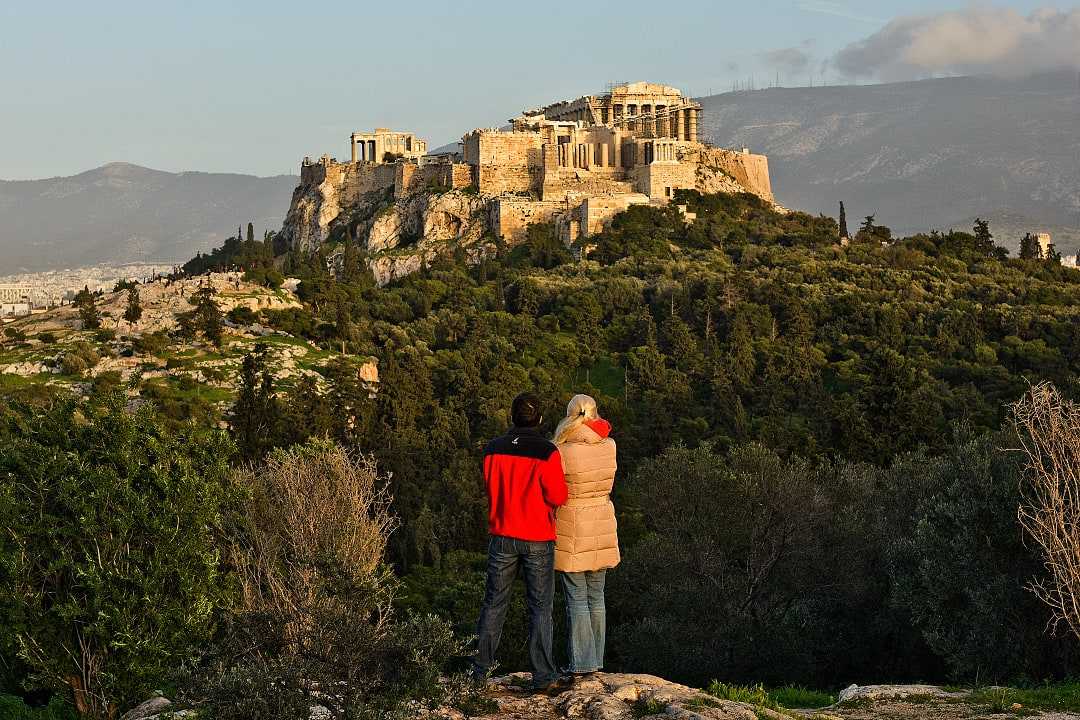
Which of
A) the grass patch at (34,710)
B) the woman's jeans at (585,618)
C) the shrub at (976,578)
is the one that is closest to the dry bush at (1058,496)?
the shrub at (976,578)

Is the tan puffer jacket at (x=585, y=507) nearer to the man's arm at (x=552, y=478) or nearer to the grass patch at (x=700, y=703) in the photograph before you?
the man's arm at (x=552, y=478)

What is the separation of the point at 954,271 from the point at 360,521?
193ft

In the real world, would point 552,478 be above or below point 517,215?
below

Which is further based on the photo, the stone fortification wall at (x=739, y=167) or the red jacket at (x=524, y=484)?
the stone fortification wall at (x=739, y=167)

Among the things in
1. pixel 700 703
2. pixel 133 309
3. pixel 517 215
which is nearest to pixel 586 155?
pixel 517 215

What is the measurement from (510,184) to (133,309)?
34778mm

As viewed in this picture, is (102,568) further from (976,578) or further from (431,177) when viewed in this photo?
(431,177)

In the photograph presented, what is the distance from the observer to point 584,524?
11.2 metres

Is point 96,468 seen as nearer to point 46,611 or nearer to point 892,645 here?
point 46,611

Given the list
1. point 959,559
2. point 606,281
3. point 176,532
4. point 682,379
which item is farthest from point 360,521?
point 606,281

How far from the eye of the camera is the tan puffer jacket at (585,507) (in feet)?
36.6

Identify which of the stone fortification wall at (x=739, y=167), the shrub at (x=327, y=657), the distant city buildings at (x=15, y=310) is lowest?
the shrub at (x=327, y=657)

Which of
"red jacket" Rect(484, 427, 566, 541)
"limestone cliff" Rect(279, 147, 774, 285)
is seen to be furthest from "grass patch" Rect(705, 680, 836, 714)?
"limestone cliff" Rect(279, 147, 774, 285)

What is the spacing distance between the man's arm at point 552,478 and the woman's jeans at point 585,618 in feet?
2.71
